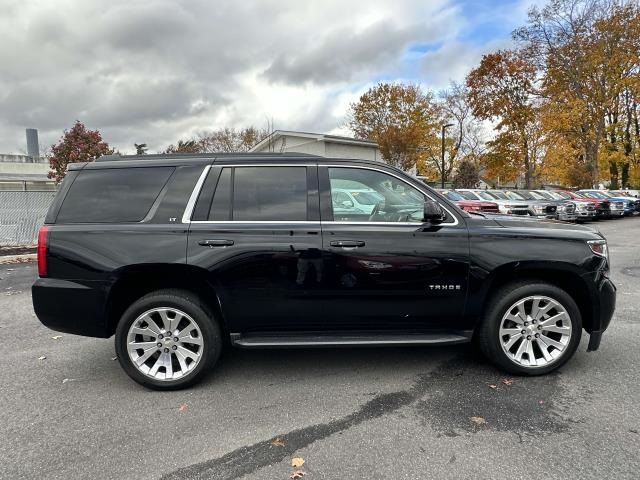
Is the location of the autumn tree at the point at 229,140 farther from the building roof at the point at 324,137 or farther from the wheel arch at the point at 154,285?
the wheel arch at the point at 154,285

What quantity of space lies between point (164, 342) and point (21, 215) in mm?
10786

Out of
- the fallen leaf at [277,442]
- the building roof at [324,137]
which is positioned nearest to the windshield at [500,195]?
the building roof at [324,137]

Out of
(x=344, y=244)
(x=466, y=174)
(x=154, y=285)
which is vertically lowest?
(x=154, y=285)

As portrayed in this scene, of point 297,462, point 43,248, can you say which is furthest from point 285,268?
point 43,248

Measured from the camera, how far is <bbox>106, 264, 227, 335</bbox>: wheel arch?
11.7ft

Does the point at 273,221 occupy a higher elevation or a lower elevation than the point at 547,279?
higher

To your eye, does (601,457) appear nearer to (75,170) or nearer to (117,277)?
(117,277)

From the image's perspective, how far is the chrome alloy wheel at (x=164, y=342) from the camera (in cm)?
359

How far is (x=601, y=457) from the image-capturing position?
2.65 metres

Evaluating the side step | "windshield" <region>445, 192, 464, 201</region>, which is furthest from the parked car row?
the side step

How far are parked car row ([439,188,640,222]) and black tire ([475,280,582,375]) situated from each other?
1199cm

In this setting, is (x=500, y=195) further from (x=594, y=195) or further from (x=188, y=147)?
(x=188, y=147)

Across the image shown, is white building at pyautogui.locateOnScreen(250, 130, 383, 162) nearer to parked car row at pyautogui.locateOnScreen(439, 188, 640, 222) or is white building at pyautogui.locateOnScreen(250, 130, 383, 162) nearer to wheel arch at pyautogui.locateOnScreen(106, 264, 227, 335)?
parked car row at pyautogui.locateOnScreen(439, 188, 640, 222)

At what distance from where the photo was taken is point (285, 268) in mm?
3562
